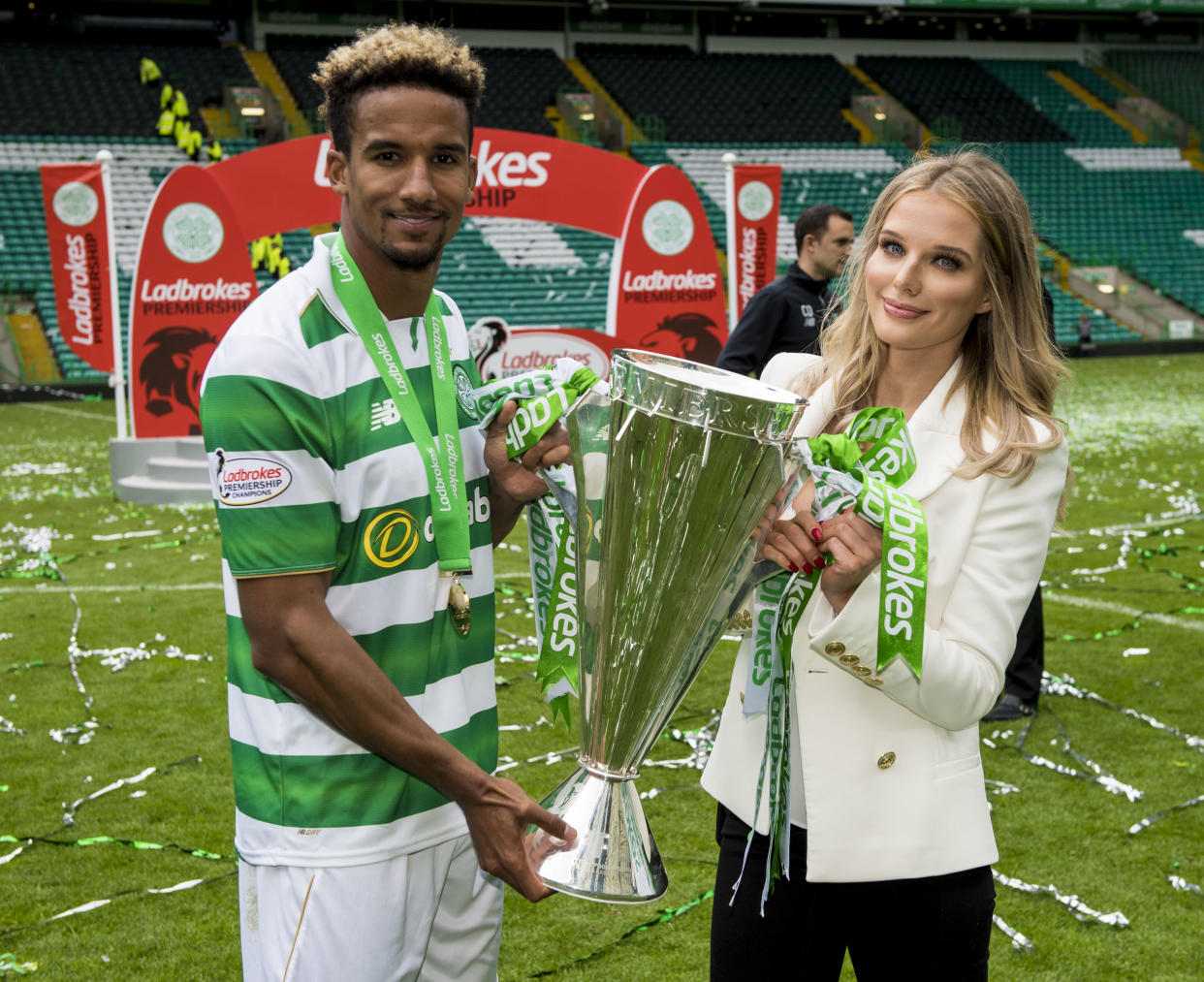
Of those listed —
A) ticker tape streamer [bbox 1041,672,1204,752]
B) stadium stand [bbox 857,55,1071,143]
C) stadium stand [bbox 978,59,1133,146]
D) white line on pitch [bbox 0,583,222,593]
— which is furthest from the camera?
stadium stand [bbox 978,59,1133,146]

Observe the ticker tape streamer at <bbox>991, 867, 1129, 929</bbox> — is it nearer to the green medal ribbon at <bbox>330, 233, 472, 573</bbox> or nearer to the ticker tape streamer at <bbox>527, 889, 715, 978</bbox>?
the ticker tape streamer at <bbox>527, 889, 715, 978</bbox>

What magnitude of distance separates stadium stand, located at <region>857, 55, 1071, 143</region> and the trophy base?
2928 centimetres

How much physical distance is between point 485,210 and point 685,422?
27.9ft

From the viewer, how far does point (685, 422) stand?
4.01 ft

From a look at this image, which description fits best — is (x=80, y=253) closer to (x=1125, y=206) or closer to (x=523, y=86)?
(x=523, y=86)

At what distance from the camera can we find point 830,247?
207 inches

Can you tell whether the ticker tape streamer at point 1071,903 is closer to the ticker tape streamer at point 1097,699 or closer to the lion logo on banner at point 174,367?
the ticker tape streamer at point 1097,699

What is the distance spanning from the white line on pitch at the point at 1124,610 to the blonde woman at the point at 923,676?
4.37 m

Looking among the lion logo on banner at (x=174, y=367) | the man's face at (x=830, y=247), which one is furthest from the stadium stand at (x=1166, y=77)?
the man's face at (x=830, y=247)

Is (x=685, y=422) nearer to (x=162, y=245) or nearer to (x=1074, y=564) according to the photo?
(x=1074, y=564)

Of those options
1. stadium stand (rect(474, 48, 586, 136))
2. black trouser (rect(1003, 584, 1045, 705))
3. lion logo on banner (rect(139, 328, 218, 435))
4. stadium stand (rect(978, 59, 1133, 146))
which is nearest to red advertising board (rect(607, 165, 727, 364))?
lion logo on banner (rect(139, 328, 218, 435))

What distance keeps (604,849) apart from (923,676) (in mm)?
447

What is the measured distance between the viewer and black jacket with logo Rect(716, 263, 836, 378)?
198 inches

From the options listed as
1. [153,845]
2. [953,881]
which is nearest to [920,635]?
[953,881]
